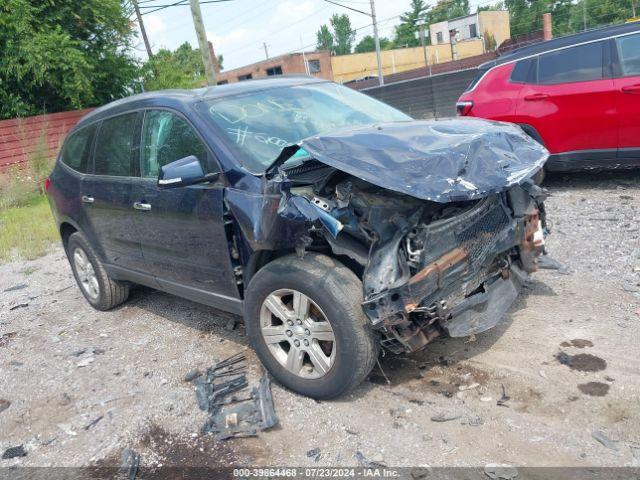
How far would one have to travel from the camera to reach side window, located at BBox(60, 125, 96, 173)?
5.23 m

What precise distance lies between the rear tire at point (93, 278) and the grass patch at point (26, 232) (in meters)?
3.27

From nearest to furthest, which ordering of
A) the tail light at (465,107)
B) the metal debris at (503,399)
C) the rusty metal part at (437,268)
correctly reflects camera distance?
the rusty metal part at (437,268), the metal debris at (503,399), the tail light at (465,107)

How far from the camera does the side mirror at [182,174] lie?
359 centimetres

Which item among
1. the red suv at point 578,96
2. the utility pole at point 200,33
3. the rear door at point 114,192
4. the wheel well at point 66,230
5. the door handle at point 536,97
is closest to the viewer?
the rear door at point 114,192

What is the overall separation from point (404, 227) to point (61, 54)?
1701cm

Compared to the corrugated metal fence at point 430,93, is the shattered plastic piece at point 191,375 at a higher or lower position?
lower

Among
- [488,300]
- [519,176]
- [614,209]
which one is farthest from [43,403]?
[614,209]

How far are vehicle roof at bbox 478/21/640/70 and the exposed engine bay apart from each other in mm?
4150

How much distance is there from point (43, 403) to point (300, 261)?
231 cm

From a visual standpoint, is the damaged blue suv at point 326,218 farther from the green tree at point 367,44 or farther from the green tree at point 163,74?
the green tree at point 367,44

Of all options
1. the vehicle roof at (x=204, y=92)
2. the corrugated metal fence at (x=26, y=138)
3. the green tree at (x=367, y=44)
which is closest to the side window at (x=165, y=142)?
the vehicle roof at (x=204, y=92)

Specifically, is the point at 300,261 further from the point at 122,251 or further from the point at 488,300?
the point at 122,251

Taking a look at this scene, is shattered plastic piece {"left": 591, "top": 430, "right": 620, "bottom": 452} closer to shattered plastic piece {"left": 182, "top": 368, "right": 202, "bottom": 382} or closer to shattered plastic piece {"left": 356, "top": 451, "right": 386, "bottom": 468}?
shattered plastic piece {"left": 356, "top": 451, "right": 386, "bottom": 468}

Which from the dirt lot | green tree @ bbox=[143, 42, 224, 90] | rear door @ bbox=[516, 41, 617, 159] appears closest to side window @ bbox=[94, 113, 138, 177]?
the dirt lot
